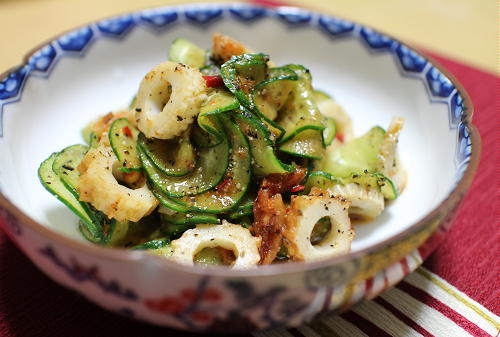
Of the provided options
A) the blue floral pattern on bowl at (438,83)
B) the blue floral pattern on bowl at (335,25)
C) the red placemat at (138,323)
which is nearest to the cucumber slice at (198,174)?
the red placemat at (138,323)

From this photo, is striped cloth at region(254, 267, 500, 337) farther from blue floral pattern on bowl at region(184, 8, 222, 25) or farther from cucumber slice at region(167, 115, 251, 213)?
blue floral pattern on bowl at region(184, 8, 222, 25)

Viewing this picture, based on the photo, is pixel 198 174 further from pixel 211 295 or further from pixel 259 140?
pixel 211 295

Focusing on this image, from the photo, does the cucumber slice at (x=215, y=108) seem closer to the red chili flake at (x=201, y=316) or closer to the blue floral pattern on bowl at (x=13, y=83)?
the red chili flake at (x=201, y=316)

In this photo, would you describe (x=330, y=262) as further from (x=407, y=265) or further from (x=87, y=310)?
(x=87, y=310)

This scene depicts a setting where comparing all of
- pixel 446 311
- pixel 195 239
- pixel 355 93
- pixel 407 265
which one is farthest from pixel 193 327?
pixel 355 93

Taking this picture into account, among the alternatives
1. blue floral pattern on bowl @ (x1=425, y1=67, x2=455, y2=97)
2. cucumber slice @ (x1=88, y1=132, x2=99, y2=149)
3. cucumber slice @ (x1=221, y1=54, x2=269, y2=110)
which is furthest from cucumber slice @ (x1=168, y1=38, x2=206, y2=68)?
blue floral pattern on bowl @ (x1=425, y1=67, x2=455, y2=97)
